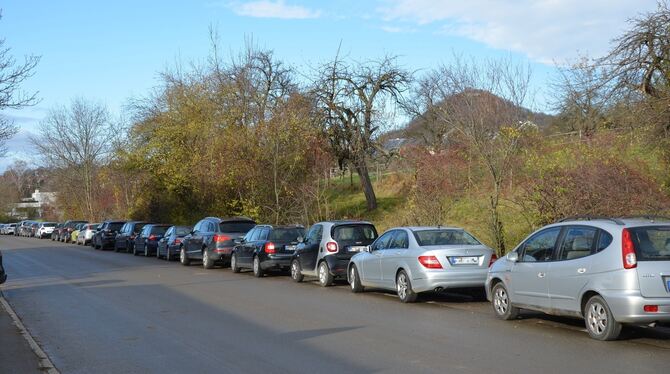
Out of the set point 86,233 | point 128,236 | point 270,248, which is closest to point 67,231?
point 86,233

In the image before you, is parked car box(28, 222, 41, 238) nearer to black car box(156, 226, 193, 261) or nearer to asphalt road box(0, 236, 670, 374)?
black car box(156, 226, 193, 261)

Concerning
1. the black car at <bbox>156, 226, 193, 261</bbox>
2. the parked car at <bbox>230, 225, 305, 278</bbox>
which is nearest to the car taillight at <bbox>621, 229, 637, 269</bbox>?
the parked car at <bbox>230, 225, 305, 278</bbox>

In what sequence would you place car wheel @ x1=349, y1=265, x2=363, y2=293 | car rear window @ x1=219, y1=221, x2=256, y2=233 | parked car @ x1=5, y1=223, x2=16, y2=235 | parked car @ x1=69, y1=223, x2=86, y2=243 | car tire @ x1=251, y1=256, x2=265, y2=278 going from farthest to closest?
1. parked car @ x1=5, y1=223, x2=16, y2=235
2. parked car @ x1=69, y1=223, x2=86, y2=243
3. car rear window @ x1=219, y1=221, x2=256, y2=233
4. car tire @ x1=251, y1=256, x2=265, y2=278
5. car wheel @ x1=349, y1=265, x2=363, y2=293

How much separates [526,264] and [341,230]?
23.6 feet

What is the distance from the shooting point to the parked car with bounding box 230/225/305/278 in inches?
786

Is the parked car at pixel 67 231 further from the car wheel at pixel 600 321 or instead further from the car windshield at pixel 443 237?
the car wheel at pixel 600 321

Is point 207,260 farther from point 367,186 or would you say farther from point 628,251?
point 367,186

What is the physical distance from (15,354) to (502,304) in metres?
7.08

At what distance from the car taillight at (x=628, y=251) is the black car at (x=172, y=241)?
21273 mm

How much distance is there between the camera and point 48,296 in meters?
15.9

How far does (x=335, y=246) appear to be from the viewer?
17047 millimetres

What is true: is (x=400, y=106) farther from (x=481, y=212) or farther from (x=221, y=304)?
(x=221, y=304)

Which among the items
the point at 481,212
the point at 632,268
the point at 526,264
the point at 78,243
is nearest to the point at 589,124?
the point at 481,212

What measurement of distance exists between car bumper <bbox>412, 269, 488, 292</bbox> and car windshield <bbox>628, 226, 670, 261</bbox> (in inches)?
173
